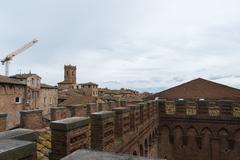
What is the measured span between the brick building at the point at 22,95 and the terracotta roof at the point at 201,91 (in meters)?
21.6

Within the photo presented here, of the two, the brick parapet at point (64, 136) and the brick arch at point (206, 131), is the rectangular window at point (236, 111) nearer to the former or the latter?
the brick arch at point (206, 131)

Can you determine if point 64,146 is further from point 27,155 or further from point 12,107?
point 12,107

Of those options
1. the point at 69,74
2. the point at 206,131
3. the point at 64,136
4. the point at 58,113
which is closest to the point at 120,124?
the point at 58,113

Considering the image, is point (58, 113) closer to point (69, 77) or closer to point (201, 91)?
point (201, 91)

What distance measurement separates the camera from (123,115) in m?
7.69

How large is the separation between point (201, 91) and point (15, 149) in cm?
2564

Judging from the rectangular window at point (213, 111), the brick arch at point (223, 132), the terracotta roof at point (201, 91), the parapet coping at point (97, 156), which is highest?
the terracotta roof at point (201, 91)

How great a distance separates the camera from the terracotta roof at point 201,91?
953 inches

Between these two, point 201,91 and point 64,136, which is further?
point 201,91

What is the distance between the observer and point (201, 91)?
25.3m

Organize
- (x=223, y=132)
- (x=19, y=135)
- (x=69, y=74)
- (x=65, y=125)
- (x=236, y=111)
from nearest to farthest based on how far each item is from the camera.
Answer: (x=19, y=135)
(x=65, y=125)
(x=236, y=111)
(x=223, y=132)
(x=69, y=74)

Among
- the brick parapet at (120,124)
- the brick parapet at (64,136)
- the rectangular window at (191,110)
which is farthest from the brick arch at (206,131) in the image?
the brick parapet at (64,136)

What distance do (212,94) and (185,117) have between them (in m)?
11.1

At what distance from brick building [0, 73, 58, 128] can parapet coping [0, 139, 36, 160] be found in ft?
87.5
